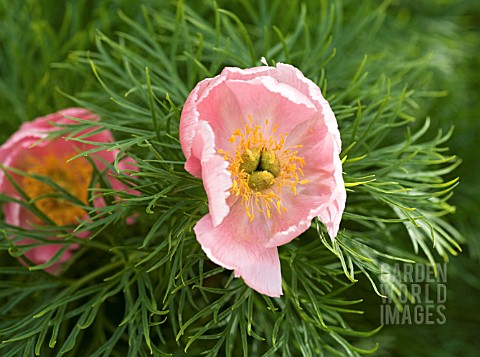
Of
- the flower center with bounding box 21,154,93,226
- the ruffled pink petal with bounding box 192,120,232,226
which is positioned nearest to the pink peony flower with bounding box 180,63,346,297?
the ruffled pink petal with bounding box 192,120,232,226

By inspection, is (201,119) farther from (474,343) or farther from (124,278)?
(474,343)

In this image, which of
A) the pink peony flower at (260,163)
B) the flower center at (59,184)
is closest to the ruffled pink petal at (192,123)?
the pink peony flower at (260,163)

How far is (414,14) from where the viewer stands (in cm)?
80

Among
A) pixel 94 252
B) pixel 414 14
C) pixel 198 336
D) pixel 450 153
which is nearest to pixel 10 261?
pixel 94 252

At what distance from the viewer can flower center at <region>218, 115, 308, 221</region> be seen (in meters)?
Answer: 0.43

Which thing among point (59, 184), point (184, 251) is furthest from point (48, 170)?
point (184, 251)

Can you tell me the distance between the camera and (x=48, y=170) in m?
0.56

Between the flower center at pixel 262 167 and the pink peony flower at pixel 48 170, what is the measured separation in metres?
0.08

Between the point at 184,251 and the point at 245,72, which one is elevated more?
the point at 245,72

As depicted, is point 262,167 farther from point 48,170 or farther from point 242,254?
point 48,170

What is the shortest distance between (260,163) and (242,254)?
6cm

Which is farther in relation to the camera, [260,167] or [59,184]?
[59,184]

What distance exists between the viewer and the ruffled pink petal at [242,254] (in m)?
0.40

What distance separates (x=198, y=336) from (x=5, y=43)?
36cm
